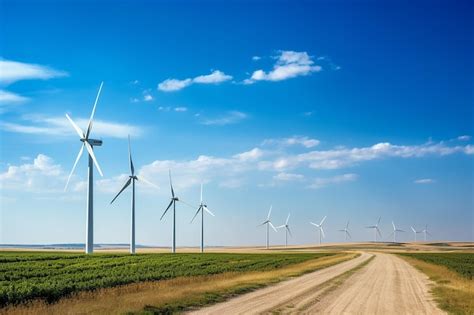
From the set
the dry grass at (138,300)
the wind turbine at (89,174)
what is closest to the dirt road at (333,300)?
the dry grass at (138,300)

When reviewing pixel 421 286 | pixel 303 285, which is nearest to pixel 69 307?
pixel 303 285

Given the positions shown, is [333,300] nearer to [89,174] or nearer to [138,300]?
[138,300]

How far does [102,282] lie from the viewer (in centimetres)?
3969

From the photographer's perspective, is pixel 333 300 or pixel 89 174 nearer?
pixel 333 300

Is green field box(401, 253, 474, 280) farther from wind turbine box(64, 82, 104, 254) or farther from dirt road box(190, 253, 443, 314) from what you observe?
wind turbine box(64, 82, 104, 254)

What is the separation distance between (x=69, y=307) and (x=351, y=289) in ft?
65.4

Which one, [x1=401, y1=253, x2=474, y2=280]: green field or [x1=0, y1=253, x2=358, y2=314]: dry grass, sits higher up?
[x1=0, y1=253, x2=358, y2=314]: dry grass

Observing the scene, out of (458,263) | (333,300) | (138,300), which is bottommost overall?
(458,263)

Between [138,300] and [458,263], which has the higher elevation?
[138,300]

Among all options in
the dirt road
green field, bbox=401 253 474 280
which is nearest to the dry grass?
the dirt road

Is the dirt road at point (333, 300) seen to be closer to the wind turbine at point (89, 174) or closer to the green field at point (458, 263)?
the green field at point (458, 263)

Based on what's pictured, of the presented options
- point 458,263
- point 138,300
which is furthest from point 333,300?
point 458,263

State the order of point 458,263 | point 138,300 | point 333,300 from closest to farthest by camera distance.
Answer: point 138,300
point 333,300
point 458,263

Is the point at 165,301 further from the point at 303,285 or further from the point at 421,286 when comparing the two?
the point at 421,286
